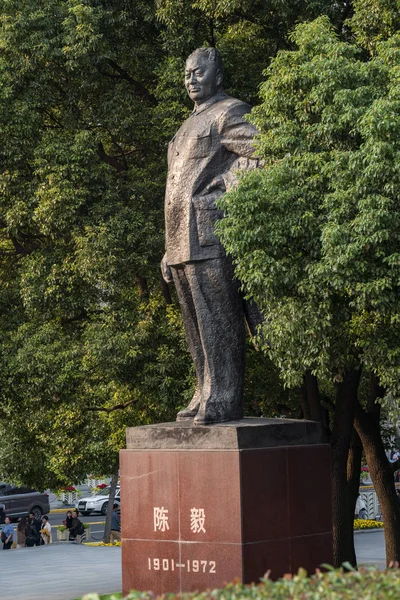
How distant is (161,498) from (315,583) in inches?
139

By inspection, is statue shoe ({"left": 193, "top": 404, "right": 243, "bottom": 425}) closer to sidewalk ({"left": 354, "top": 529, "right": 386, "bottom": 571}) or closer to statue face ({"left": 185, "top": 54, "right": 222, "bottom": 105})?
statue face ({"left": 185, "top": 54, "right": 222, "bottom": 105})

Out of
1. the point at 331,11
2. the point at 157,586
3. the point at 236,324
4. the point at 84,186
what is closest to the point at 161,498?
the point at 157,586

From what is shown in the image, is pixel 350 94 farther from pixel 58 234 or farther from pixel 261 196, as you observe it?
pixel 58 234

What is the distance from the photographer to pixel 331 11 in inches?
531

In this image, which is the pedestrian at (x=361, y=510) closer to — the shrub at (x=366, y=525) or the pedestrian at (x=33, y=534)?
the shrub at (x=366, y=525)

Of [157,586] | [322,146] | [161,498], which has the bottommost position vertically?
[157,586]

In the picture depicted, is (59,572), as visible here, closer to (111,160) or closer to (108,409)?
(108,409)

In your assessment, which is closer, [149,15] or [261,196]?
[261,196]

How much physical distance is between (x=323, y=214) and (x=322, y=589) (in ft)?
16.7

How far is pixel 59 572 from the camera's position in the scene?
15.4 m

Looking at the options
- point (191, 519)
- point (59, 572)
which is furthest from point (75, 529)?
point (191, 519)

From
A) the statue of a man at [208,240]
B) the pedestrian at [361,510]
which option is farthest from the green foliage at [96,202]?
the pedestrian at [361,510]

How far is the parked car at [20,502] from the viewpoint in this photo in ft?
103

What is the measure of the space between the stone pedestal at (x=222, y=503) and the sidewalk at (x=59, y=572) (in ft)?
15.0
